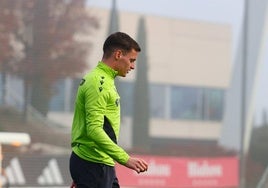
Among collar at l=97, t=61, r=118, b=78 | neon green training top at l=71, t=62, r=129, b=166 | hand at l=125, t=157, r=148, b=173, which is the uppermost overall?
collar at l=97, t=61, r=118, b=78

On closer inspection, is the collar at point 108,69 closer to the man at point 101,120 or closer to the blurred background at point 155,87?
the man at point 101,120

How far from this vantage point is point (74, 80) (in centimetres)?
970

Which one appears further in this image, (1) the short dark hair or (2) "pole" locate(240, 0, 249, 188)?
(2) "pole" locate(240, 0, 249, 188)

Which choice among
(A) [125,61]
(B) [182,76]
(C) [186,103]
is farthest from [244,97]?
(A) [125,61]

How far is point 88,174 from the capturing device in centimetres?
379

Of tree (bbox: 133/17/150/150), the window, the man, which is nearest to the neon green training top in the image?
the man

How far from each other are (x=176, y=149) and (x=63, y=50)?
203cm

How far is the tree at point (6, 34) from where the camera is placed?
9.16 m

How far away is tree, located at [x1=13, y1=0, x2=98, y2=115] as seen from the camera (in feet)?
30.9

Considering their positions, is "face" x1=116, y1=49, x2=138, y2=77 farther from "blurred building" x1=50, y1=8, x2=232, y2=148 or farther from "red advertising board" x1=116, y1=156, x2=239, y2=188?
"blurred building" x1=50, y1=8, x2=232, y2=148

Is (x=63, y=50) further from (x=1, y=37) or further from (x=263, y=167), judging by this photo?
(x=263, y=167)

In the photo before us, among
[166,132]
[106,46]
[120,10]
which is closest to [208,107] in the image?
[166,132]

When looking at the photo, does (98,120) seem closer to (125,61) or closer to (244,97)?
(125,61)

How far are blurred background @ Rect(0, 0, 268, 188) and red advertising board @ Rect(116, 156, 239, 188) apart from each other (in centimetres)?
1
